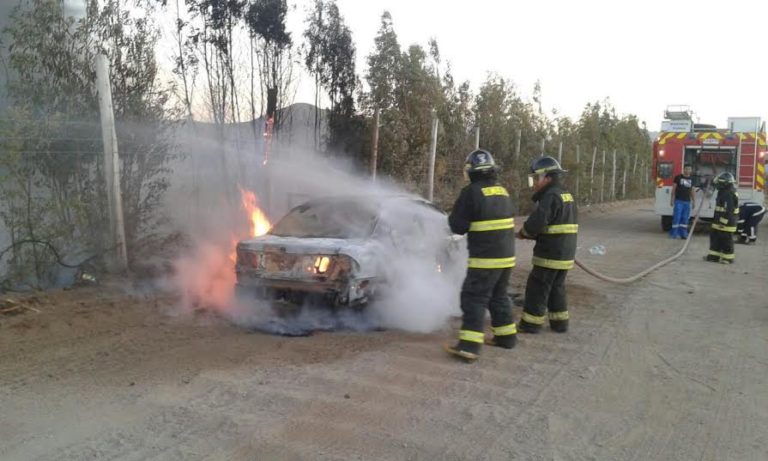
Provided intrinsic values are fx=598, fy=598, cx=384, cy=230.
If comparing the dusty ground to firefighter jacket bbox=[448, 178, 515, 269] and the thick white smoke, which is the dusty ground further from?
firefighter jacket bbox=[448, 178, 515, 269]

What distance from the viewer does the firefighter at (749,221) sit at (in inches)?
558

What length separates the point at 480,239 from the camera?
508 cm

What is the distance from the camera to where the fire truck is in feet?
49.6

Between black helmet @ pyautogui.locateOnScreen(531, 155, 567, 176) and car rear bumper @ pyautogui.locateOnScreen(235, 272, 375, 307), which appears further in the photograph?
black helmet @ pyautogui.locateOnScreen(531, 155, 567, 176)

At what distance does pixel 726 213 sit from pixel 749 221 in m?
3.97

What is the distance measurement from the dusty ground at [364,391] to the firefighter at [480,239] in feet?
1.13

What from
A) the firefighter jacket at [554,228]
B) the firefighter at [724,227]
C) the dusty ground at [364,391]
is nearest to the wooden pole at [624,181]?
the firefighter at [724,227]

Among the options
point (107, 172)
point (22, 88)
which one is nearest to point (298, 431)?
point (107, 172)

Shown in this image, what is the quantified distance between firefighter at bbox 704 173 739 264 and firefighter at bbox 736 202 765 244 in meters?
3.55

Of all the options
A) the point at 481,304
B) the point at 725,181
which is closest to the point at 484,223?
the point at 481,304

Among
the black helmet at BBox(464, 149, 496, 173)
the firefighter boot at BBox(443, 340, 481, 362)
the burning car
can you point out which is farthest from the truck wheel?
the firefighter boot at BBox(443, 340, 481, 362)

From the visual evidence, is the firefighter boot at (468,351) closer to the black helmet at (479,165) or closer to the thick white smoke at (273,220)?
the thick white smoke at (273,220)

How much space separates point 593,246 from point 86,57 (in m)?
10.3

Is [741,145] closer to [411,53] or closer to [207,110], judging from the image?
[411,53]
